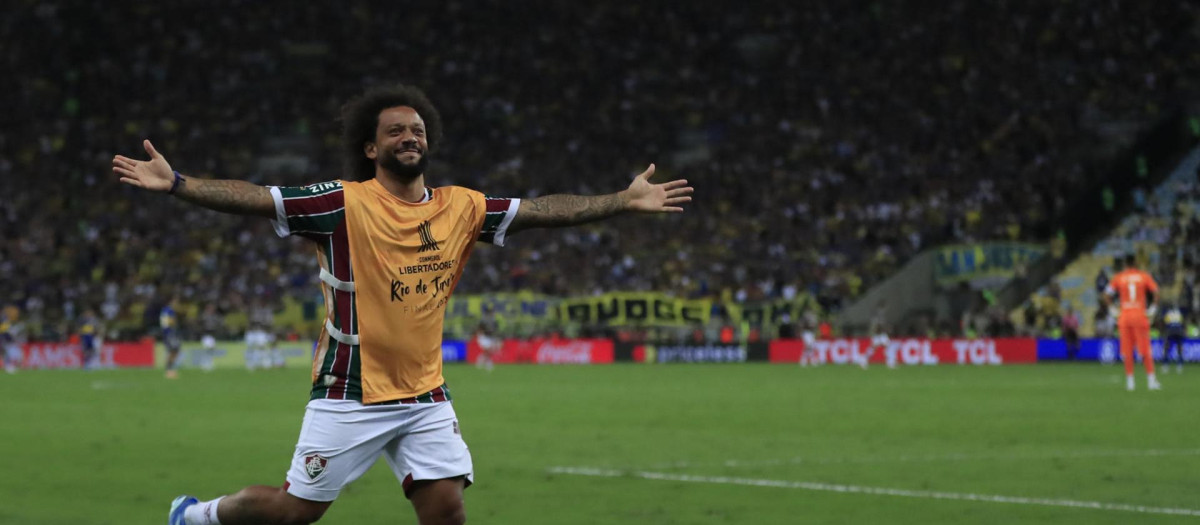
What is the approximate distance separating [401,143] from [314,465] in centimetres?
141

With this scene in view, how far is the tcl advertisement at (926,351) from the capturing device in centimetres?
4162

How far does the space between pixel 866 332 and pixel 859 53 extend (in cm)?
1417

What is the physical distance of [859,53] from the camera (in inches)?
2167

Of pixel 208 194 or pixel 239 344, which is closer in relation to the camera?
pixel 208 194

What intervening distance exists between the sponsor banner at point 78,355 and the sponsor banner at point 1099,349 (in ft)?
80.4

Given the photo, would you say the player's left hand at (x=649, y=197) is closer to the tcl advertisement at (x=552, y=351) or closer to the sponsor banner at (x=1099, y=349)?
the sponsor banner at (x=1099, y=349)

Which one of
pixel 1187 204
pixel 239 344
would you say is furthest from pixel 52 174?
pixel 1187 204

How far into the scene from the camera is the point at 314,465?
6723 millimetres

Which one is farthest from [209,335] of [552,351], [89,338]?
[552,351]

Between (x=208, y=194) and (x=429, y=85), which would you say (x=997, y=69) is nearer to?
(x=429, y=85)

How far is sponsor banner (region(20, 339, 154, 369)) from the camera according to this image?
44750 mm

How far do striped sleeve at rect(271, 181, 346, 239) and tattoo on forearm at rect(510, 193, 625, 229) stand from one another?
3.06ft

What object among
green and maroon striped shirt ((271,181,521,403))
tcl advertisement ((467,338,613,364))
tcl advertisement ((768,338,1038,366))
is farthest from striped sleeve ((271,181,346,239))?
tcl advertisement ((467,338,613,364))

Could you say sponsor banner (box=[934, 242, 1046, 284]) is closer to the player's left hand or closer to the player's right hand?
the player's left hand
